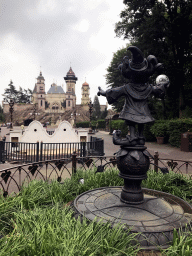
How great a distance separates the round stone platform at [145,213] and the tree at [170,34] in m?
17.7

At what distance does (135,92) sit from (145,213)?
228 cm

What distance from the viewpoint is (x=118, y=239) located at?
2.37 meters

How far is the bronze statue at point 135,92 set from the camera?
3.41m

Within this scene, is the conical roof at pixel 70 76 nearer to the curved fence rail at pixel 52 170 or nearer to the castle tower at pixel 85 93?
the castle tower at pixel 85 93

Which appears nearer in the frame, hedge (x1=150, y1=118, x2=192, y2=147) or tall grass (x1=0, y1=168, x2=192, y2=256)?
tall grass (x1=0, y1=168, x2=192, y2=256)

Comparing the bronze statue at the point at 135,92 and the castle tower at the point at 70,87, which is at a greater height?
the castle tower at the point at 70,87

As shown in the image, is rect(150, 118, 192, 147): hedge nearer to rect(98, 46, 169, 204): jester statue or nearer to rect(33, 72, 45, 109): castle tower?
rect(98, 46, 169, 204): jester statue

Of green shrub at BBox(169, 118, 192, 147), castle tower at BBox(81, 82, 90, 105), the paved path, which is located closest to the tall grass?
the paved path

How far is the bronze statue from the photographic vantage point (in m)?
3.41

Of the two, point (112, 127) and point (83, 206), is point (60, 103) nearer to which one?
point (112, 127)

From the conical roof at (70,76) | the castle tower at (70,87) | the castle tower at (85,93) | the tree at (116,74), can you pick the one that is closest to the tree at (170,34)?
the tree at (116,74)

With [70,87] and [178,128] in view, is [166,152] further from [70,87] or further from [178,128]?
[70,87]

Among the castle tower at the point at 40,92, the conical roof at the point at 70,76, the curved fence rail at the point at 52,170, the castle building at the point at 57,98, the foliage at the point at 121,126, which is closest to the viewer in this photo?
the curved fence rail at the point at 52,170

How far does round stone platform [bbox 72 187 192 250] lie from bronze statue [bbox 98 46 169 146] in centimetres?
125
